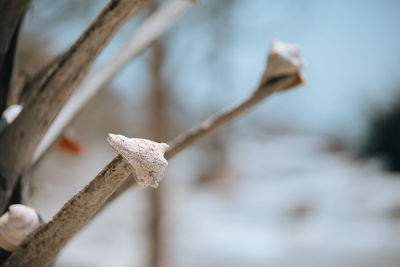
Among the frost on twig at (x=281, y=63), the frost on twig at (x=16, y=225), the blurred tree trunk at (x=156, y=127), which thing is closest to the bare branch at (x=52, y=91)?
the frost on twig at (x=16, y=225)

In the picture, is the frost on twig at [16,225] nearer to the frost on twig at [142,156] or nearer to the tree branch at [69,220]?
the tree branch at [69,220]

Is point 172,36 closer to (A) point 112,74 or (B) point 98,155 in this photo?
(A) point 112,74

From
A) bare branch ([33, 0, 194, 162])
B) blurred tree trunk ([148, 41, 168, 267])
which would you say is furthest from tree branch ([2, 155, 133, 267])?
blurred tree trunk ([148, 41, 168, 267])

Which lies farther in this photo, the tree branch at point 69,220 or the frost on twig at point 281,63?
the frost on twig at point 281,63

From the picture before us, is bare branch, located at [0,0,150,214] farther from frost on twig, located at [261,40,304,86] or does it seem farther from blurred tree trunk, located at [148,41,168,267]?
blurred tree trunk, located at [148,41,168,267]

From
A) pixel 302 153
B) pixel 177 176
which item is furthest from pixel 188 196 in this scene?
pixel 302 153

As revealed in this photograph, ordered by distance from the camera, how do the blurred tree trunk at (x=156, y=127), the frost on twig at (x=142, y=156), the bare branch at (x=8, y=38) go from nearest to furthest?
the frost on twig at (x=142, y=156) < the bare branch at (x=8, y=38) < the blurred tree trunk at (x=156, y=127)
